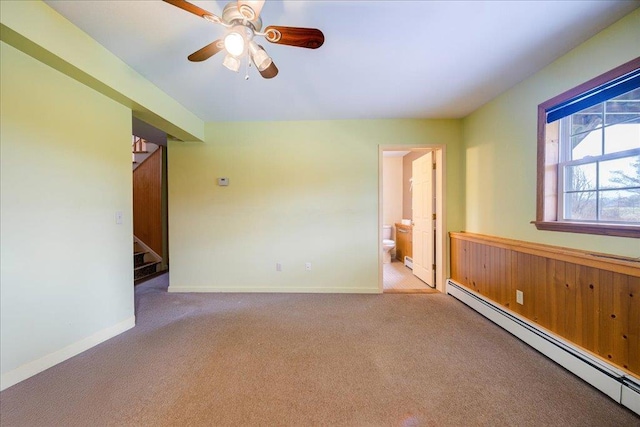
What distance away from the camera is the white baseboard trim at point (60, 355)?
1460 mm

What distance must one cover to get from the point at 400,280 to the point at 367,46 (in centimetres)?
315

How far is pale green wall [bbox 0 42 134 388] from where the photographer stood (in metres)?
1.47

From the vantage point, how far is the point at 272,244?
→ 3.17m

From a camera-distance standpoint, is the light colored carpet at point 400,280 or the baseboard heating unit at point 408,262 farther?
the baseboard heating unit at point 408,262

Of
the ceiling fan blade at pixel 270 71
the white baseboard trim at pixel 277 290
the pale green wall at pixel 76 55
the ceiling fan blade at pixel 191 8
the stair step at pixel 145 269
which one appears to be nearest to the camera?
the ceiling fan blade at pixel 191 8

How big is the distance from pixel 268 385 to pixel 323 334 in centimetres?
71

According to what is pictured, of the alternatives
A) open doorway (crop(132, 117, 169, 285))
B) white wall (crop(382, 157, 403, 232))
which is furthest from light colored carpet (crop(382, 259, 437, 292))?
open doorway (crop(132, 117, 169, 285))

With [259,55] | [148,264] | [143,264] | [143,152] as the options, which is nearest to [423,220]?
[259,55]

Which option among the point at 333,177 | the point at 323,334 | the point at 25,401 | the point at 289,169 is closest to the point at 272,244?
the point at 289,169

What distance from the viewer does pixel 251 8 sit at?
117 centimetres

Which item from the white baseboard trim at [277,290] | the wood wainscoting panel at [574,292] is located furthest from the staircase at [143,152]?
the wood wainscoting panel at [574,292]

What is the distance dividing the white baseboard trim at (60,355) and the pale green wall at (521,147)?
3.88 metres

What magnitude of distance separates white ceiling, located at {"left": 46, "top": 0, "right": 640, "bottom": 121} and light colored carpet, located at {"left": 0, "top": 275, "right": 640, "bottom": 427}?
7.78 feet

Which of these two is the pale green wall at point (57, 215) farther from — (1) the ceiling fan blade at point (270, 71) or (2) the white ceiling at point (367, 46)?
(1) the ceiling fan blade at point (270, 71)
